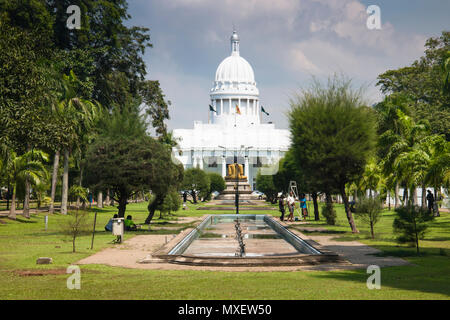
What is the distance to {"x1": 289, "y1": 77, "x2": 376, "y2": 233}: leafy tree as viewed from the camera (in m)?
25.5

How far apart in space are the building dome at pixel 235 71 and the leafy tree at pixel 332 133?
14882cm

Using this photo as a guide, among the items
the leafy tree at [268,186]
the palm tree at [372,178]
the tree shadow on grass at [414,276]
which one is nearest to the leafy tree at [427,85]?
the palm tree at [372,178]

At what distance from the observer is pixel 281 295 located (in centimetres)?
1031

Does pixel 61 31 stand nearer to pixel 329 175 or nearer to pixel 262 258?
pixel 329 175

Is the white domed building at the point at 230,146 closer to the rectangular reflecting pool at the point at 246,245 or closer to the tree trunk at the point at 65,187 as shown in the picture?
the tree trunk at the point at 65,187

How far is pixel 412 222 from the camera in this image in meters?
18.4

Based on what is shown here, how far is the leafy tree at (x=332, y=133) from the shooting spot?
2548 centimetres

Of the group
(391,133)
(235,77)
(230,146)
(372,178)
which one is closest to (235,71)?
(235,77)

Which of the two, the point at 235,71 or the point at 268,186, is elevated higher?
the point at 235,71

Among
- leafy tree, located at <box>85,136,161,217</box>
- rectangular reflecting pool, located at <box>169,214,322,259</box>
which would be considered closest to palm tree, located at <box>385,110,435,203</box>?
rectangular reflecting pool, located at <box>169,214,322,259</box>

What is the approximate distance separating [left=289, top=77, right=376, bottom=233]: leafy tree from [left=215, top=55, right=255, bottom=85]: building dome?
148825 millimetres

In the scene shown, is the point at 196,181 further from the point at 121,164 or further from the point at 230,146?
the point at 230,146

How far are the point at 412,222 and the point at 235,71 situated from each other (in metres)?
158

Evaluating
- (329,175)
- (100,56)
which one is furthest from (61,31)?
(329,175)
